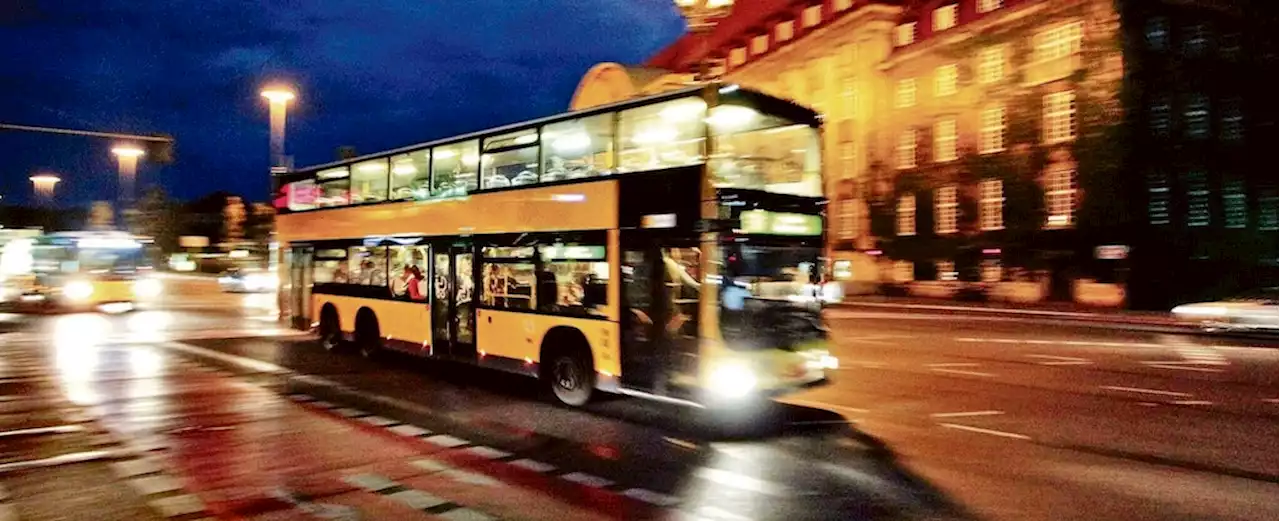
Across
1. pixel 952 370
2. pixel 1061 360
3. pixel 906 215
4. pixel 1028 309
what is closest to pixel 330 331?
pixel 952 370

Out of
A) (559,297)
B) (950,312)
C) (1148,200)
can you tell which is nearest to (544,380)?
(559,297)

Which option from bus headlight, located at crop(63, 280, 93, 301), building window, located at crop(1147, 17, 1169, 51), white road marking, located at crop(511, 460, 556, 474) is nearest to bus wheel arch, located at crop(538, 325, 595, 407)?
white road marking, located at crop(511, 460, 556, 474)

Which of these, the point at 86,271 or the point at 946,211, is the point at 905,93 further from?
the point at 86,271

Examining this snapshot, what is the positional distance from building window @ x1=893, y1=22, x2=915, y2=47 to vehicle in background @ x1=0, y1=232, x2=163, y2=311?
38.0 metres

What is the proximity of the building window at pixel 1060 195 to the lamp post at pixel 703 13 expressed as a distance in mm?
29161

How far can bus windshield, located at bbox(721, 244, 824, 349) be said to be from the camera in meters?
10.3

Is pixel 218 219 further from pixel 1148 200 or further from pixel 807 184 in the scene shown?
pixel 807 184

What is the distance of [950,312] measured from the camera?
36.3 meters

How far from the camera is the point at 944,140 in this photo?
46.4 metres

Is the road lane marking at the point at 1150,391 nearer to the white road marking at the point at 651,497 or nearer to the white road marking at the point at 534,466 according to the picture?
the white road marking at the point at 651,497

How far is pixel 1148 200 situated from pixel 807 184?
30487 mm

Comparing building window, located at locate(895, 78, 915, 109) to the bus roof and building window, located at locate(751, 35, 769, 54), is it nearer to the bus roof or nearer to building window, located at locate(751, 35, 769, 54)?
building window, located at locate(751, 35, 769, 54)

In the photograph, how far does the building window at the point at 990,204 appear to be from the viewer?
42.9 metres

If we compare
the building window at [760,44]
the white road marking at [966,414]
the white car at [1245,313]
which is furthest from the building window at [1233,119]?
the white road marking at [966,414]
